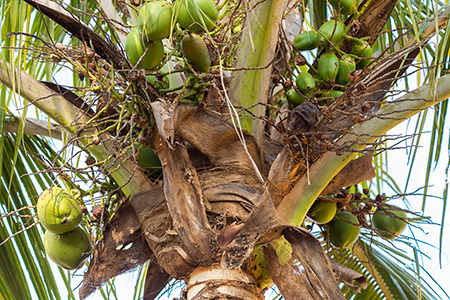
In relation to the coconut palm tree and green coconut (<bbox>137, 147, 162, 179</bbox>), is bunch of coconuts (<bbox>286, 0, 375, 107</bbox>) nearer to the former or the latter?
the coconut palm tree

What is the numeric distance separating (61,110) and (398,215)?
1138 millimetres

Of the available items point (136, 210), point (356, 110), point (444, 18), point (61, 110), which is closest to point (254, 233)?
point (136, 210)

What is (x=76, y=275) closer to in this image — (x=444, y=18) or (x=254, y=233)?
(x=254, y=233)

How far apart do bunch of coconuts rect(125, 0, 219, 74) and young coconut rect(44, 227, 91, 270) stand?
1.71ft

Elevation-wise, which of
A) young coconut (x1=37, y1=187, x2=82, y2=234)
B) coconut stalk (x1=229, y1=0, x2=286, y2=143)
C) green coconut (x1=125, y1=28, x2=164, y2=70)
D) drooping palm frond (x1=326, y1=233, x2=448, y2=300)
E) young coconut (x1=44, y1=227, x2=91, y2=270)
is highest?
green coconut (x1=125, y1=28, x2=164, y2=70)

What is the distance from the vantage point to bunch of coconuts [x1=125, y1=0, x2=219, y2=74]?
1.24 meters

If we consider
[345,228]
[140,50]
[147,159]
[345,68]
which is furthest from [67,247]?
[345,68]

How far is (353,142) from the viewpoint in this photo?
139 cm

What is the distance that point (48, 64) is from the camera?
1633mm

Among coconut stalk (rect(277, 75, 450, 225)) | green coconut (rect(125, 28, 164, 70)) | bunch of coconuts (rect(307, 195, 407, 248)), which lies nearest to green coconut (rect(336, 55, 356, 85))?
coconut stalk (rect(277, 75, 450, 225))

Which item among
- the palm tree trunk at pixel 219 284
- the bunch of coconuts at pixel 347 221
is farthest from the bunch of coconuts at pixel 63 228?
the bunch of coconuts at pixel 347 221

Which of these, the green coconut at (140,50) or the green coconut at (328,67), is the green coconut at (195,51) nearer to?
the green coconut at (140,50)

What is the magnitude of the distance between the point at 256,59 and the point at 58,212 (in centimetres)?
67

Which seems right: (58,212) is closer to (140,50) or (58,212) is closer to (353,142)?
(140,50)
